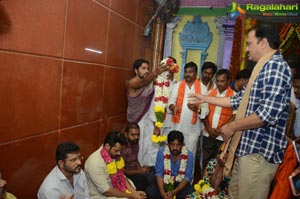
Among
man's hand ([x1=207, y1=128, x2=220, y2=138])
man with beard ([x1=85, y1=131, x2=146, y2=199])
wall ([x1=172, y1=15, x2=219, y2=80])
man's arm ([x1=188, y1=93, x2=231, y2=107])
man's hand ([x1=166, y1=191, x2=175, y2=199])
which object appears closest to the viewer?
→ man's arm ([x1=188, y1=93, x2=231, y2=107])

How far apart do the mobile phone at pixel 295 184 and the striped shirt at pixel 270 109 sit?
152mm

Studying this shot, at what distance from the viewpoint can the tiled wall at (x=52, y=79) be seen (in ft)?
6.51

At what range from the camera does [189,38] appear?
5.94 m

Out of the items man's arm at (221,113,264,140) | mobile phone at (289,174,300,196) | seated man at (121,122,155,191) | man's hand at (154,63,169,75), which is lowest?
seated man at (121,122,155,191)

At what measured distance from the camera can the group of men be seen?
1844 millimetres

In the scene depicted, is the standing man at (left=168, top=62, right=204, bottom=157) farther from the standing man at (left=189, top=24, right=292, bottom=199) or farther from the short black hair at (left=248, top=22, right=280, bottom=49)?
the short black hair at (left=248, top=22, right=280, bottom=49)

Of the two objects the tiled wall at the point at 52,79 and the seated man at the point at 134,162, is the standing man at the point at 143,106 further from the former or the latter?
the seated man at the point at 134,162

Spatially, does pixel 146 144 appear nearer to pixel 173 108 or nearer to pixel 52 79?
pixel 173 108

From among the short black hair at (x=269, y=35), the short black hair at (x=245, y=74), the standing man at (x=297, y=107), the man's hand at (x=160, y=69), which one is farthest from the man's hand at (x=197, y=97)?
the short black hair at (x=245, y=74)

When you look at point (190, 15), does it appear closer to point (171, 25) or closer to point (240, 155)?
point (171, 25)

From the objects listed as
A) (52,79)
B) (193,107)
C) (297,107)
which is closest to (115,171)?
(52,79)

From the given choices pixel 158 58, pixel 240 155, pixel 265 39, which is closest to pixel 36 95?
pixel 240 155

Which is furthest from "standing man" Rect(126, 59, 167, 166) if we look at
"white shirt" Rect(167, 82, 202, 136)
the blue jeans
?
the blue jeans

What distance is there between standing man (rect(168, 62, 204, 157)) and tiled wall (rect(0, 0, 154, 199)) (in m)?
0.84
